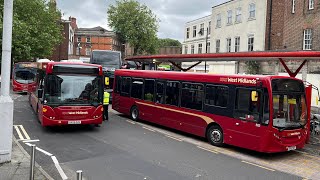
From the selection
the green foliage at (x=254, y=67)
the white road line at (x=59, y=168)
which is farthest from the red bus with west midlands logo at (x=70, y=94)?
the green foliage at (x=254, y=67)

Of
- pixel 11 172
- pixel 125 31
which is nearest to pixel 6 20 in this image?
pixel 11 172

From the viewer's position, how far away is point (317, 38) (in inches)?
1007

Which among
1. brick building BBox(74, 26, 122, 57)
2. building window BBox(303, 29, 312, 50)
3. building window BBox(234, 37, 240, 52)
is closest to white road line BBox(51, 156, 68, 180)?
building window BBox(303, 29, 312, 50)

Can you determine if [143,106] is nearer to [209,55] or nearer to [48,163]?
[209,55]

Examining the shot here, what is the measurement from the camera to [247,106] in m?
11.1

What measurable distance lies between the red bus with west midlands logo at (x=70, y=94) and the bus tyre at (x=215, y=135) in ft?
14.0

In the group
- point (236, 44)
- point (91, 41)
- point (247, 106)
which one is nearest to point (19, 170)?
point (247, 106)

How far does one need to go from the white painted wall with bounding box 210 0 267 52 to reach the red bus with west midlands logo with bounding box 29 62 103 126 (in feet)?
71.4

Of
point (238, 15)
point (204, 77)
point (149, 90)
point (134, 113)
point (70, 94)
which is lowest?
point (134, 113)

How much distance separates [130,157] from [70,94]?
430 cm

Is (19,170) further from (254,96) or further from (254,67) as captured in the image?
(254,67)

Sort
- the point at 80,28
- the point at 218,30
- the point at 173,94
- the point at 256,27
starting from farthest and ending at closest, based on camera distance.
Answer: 1. the point at 80,28
2. the point at 218,30
3. the point at 256,27
4. the point at 173,94

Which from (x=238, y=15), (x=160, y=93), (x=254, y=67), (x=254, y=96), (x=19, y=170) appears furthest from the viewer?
(x=238, y=15)

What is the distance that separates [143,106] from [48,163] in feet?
25.8
